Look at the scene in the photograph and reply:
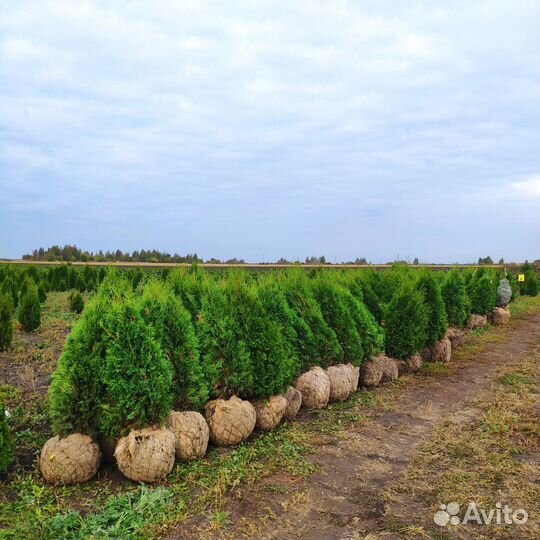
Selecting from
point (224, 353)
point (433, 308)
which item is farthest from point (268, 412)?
point (433, 308)

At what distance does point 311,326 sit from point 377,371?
4.99 feet

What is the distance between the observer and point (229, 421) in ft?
16.8

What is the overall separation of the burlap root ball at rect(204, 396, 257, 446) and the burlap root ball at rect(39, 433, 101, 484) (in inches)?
46.9

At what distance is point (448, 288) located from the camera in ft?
40.0

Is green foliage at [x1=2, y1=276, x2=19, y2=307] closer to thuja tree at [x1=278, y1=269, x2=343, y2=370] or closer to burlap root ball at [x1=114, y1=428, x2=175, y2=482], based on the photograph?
thuja tree at [x1=278, y1=269, x2=343, y2=370]

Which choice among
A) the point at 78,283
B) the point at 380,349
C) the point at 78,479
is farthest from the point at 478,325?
the point at 78,283

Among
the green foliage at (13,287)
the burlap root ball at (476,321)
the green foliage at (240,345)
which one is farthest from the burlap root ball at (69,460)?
the burlap root ball at (476,321)

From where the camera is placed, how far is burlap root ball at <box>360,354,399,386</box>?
7781 millimetres

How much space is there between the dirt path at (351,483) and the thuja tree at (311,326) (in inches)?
42.8

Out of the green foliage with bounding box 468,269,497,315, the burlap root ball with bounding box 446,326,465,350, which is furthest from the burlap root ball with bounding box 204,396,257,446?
the green foliage with bounding box 468,269,497,315

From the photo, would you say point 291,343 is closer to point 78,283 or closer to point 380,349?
point 380,349

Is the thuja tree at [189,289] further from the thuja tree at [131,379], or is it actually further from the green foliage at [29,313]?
the green foliage at [29,313]

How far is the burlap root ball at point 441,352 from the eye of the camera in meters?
9.84

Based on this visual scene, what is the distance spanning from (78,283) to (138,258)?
11.0 metres
